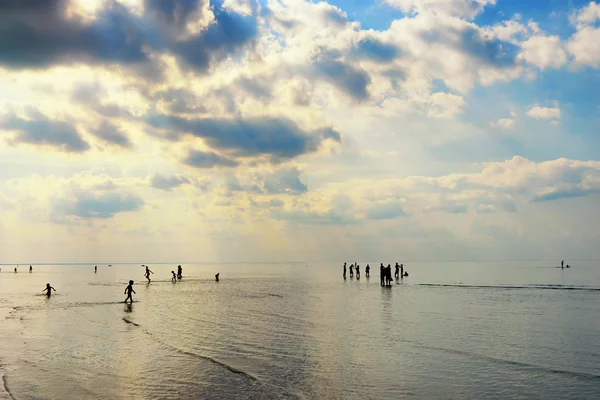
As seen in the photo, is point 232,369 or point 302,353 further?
point 302,353

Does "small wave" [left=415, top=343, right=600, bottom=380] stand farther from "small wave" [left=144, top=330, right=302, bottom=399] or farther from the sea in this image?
"small wave" [left=144, top=330, right=302, bottom=399]

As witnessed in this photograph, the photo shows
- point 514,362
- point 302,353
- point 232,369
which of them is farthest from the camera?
point 302,353

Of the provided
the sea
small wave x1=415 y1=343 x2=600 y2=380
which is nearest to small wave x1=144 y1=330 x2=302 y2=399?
the sea

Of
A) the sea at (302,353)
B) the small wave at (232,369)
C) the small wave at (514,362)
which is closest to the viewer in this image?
the small wave at (232,369)

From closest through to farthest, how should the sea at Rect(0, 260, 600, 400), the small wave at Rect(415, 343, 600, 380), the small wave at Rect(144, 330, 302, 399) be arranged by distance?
the small wave at Rect(144, 330, 302, 399), the sea at Rect(0, 260, 600, 400), the small wave at Rect(415, 343, 600, 380)

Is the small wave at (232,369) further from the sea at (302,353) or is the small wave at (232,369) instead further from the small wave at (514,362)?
the small wave at (514,362)

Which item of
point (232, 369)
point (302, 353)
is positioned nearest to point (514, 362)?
point (302, 353)

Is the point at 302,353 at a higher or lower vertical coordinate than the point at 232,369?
lower

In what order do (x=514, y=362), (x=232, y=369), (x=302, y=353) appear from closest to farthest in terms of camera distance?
1. (x=232, y=369)
2. (x=514, y=362)
3. (x=302, y=353)

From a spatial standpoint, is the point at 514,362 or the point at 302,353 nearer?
the point at 514,362

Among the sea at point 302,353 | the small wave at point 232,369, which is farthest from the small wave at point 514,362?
the small wave at point 232,369

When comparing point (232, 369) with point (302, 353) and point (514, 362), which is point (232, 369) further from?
point (514, 362)

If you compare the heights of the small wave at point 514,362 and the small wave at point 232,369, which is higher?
the small wave at point 232,369

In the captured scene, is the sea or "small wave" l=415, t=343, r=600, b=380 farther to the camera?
"small wave" l=415, t=343, r=600, b=380
